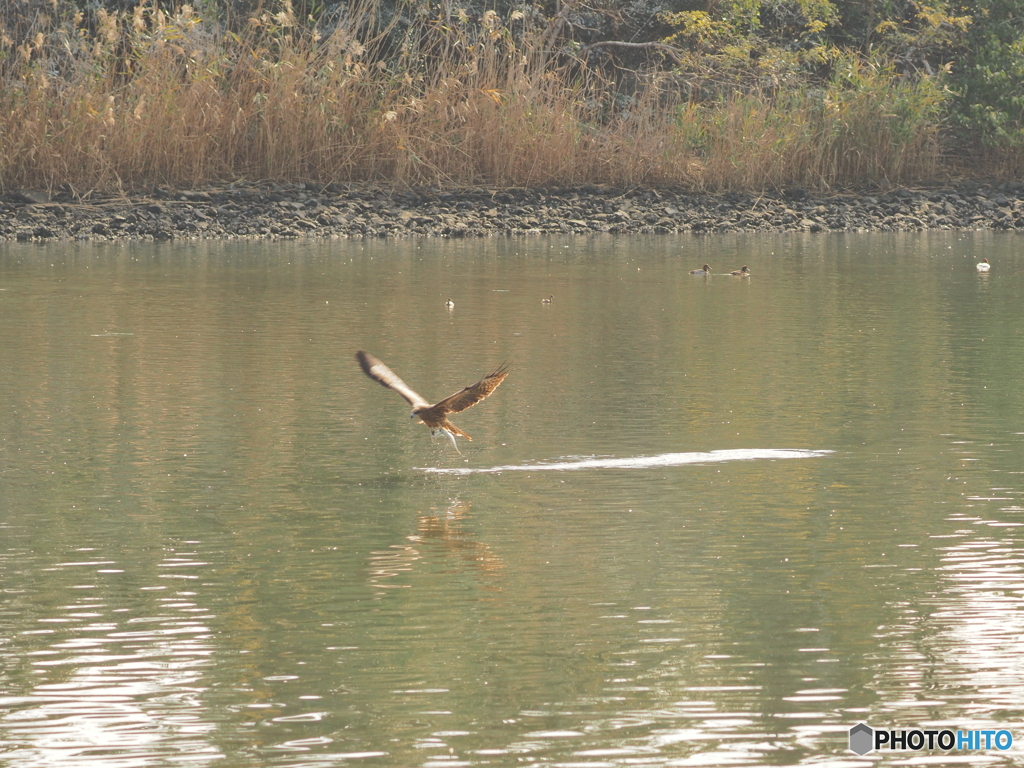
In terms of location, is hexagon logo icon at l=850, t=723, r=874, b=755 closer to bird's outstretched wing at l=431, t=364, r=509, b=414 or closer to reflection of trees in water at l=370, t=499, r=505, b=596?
reflection of trees in water at l=370, t=499, r=505, b=596

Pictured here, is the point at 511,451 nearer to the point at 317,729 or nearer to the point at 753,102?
the point at 317,729

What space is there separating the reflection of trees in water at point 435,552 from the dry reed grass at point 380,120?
57.4 ft

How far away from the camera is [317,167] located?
2614 cm

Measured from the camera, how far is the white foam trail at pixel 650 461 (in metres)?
8.78

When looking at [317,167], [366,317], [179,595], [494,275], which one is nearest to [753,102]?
[317,167]

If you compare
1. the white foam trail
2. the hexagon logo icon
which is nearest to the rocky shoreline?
the white foam trail

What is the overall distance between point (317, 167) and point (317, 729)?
2167 centimetres

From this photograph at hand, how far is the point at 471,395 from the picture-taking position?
7.94 metres

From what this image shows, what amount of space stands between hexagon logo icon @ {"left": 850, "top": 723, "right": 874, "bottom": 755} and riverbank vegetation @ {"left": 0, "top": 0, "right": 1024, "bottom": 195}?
20.4 meters

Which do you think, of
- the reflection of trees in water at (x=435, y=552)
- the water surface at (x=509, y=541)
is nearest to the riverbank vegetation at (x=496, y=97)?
the water surface at (x=509, y=541)

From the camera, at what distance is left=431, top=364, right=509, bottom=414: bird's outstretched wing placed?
7.70 meters

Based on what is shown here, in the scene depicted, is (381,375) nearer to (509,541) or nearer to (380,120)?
(509,541)

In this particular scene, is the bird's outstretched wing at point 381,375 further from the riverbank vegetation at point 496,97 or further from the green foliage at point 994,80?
the green foliage at point 994,80

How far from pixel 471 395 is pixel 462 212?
712 inches
